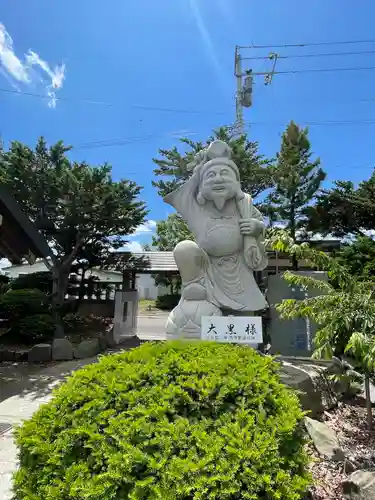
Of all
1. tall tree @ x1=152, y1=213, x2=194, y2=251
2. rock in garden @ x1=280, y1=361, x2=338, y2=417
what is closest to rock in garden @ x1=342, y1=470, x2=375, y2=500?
rock in garden @ x1=280, y1=361, x2=338, y2=417

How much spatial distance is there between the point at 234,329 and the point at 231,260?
1.40m

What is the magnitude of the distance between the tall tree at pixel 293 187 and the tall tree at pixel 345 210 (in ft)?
1.74

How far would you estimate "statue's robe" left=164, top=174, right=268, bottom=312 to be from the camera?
4.43 meters

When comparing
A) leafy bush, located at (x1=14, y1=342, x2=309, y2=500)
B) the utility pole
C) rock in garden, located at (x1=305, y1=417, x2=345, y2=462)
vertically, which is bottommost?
rock in garden, located at (x1=305, y1=417, x2=345, y2=462)

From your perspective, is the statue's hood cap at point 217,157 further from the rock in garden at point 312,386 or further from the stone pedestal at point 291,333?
the stone pedestal at point 291,333

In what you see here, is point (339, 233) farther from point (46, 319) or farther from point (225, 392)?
point (225, 392)

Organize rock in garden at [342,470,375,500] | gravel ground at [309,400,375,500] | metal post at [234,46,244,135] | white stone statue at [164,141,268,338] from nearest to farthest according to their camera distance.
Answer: rock in garden at [342,470,375,500], gravel ground at [309,400,375,500], white stone statue at [164,141,268,338], metal post at [234,46,244,135]

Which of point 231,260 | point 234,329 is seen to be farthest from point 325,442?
point 231,260

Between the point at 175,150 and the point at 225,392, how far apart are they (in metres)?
14.4

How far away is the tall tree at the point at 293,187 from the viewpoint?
15344 mm

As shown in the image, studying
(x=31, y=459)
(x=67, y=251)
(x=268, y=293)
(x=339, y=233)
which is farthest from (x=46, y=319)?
(x=339, y=233)

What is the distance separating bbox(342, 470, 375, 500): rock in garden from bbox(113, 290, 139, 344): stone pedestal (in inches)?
383

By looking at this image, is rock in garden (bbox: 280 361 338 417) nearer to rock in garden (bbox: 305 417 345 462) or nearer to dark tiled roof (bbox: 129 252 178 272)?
rock in garden (bbox: 305 417 345 462)

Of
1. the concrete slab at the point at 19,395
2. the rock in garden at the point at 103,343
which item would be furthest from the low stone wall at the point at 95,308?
the concrete slab at the point at 19,395
